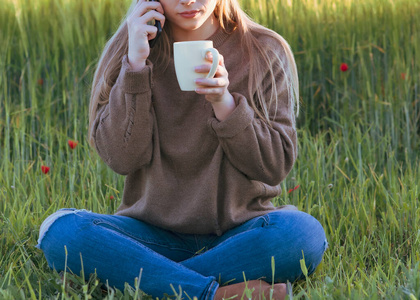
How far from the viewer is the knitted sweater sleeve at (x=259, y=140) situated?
139cm

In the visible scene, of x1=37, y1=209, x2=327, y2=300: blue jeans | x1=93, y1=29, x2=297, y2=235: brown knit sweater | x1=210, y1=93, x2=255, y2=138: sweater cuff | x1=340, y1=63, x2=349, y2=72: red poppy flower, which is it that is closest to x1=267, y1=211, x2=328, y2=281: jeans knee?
x1=37, y1=209, x2=327, y2=300: blue jeans

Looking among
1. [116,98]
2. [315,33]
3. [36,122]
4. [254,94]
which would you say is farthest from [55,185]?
[315,33]

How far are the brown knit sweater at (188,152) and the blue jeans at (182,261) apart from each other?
89 mm

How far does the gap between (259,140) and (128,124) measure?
0.31 meters

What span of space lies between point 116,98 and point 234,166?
0.33 m

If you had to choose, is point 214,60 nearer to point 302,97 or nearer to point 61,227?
point 61,227

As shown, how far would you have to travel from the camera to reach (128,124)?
1.47 m

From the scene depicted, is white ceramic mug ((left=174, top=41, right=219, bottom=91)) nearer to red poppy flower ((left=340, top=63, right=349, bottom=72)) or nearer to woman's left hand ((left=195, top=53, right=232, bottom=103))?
woman's left hand ((left=195, top=53, right=232, bottom=103))

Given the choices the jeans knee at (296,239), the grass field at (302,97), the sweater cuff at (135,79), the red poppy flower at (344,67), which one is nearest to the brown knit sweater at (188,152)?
the sweater cuff at (135,79)

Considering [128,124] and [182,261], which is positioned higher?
[128,124]

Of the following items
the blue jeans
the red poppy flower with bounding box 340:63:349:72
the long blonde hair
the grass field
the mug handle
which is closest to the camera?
the mug handle

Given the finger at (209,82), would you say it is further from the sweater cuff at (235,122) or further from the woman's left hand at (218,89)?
the sweater cuff at (235,122)

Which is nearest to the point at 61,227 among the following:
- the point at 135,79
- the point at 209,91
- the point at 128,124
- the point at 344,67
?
the point at 128,124

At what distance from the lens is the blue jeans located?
4.53 ft
